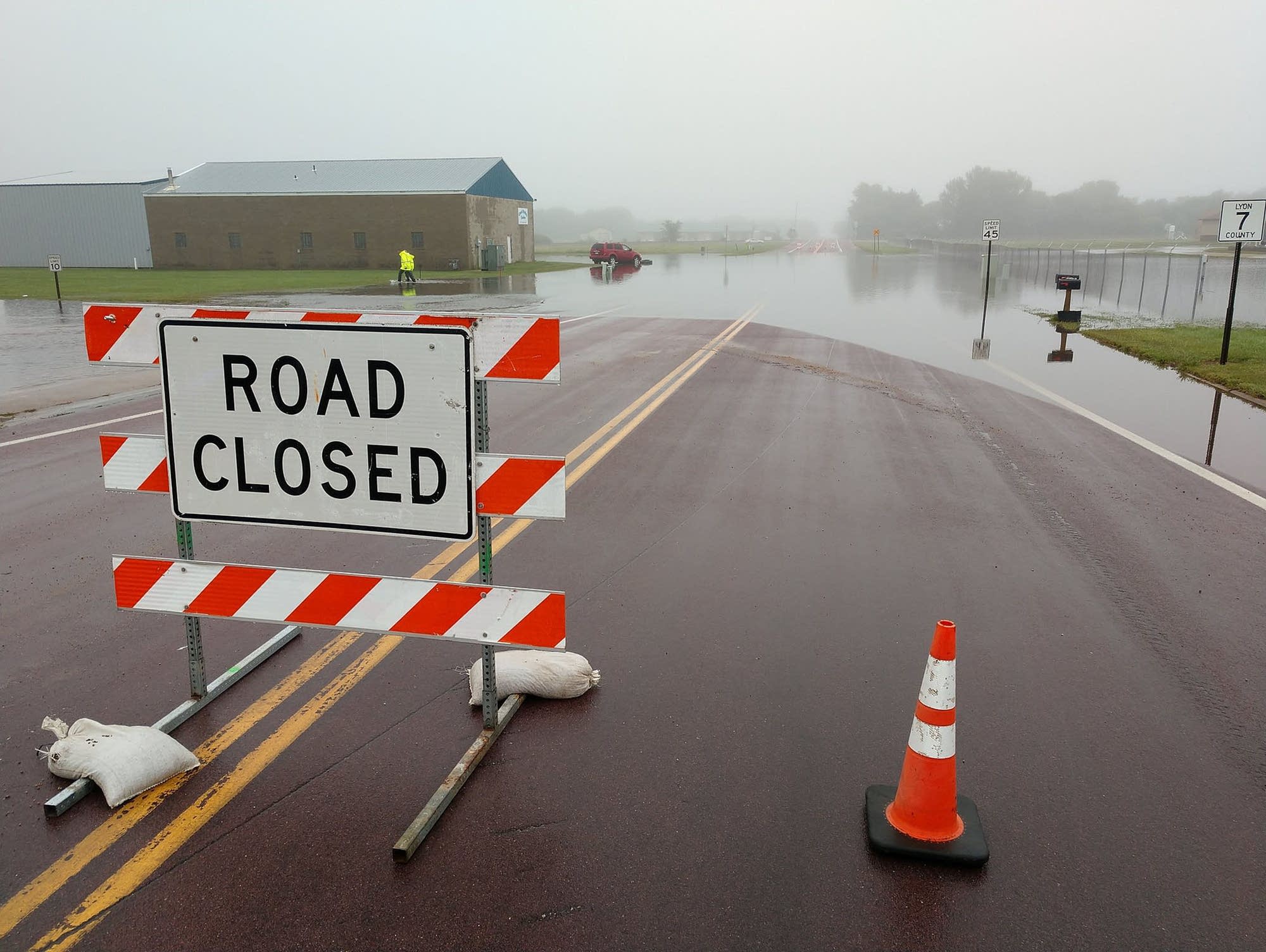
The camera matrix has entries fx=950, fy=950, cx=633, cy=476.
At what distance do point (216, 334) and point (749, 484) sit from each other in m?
5.36

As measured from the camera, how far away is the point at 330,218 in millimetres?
55312

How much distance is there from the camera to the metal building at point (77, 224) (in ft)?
190

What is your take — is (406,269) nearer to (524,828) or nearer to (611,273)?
(611,273)

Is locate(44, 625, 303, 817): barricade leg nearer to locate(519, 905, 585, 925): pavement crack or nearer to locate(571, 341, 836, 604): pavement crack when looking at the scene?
locate(571, 341, 836, 604): pavement crack

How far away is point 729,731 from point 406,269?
33106 millimetres

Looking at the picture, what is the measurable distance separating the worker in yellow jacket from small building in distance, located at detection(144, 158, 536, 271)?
16578 millimetres

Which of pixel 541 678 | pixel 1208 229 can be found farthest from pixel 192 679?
pixel 1208 229

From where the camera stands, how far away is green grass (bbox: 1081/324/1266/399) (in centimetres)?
1444

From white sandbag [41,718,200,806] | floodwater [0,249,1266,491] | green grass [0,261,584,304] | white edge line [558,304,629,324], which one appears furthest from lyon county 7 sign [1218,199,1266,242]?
green grass [0,261,584,304]

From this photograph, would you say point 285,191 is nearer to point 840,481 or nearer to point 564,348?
point 564,348

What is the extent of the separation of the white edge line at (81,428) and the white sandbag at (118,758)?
7398 mm

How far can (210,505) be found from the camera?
4008mm

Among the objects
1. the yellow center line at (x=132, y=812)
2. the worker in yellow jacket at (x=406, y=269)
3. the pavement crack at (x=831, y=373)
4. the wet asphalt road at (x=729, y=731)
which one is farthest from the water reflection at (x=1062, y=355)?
the worker in yellow jacket at (x=406, y=269)

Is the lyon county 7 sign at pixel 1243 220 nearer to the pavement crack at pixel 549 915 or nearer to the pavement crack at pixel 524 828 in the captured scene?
the pavement crack at pixel 524 828
